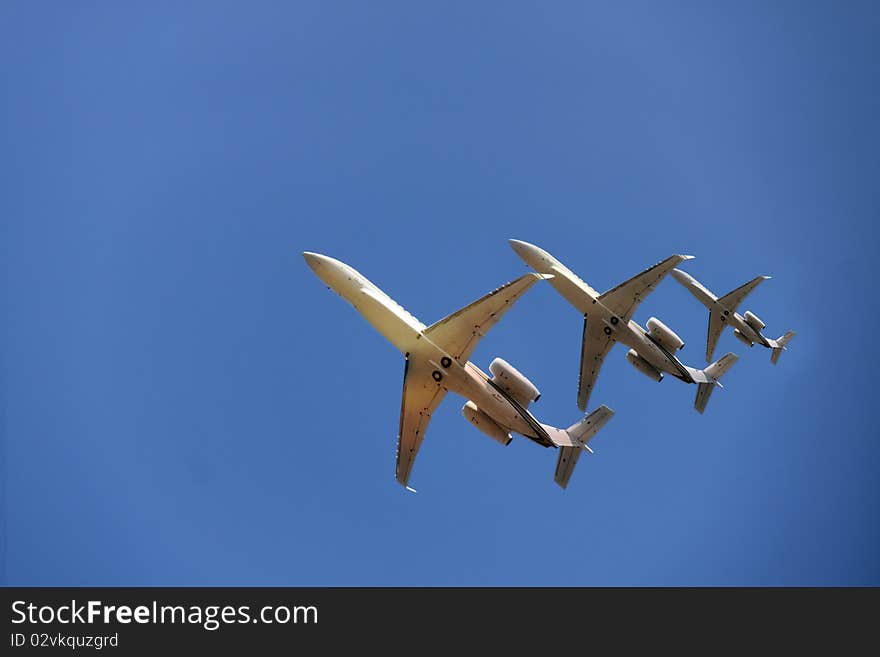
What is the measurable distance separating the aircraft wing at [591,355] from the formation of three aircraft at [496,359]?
8 centimetres

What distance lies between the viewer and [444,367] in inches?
1371

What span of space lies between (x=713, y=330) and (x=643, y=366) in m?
18.8

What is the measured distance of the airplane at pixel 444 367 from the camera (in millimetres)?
33688

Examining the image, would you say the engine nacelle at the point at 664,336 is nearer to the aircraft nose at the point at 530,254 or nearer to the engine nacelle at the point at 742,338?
the aircraft nose at the point at 530,254

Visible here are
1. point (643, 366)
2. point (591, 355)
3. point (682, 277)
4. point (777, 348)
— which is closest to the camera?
point (591, 355)

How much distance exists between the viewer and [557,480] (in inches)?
1703

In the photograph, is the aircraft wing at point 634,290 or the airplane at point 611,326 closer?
the aircraft wing at point 634,290

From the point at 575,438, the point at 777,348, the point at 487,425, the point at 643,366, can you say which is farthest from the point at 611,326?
the point at 777,348

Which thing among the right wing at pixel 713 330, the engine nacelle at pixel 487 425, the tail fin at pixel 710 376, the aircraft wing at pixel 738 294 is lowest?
the engine nacelle at pixel 487 425

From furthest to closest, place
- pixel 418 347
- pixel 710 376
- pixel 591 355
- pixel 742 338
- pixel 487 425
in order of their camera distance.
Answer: pixel 742 338 → pixel 710 376 → pixel 591 355 → pixel 487 425 → pixel 418 347

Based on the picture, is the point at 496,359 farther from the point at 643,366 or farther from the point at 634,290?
the point at 643,366

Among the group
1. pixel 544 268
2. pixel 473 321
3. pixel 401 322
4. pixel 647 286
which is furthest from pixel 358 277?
pixel 647 286

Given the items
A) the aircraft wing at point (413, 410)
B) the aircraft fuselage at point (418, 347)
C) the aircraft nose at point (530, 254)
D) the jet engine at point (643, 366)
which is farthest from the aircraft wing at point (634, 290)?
the aircraft wing at point (413, 410)
